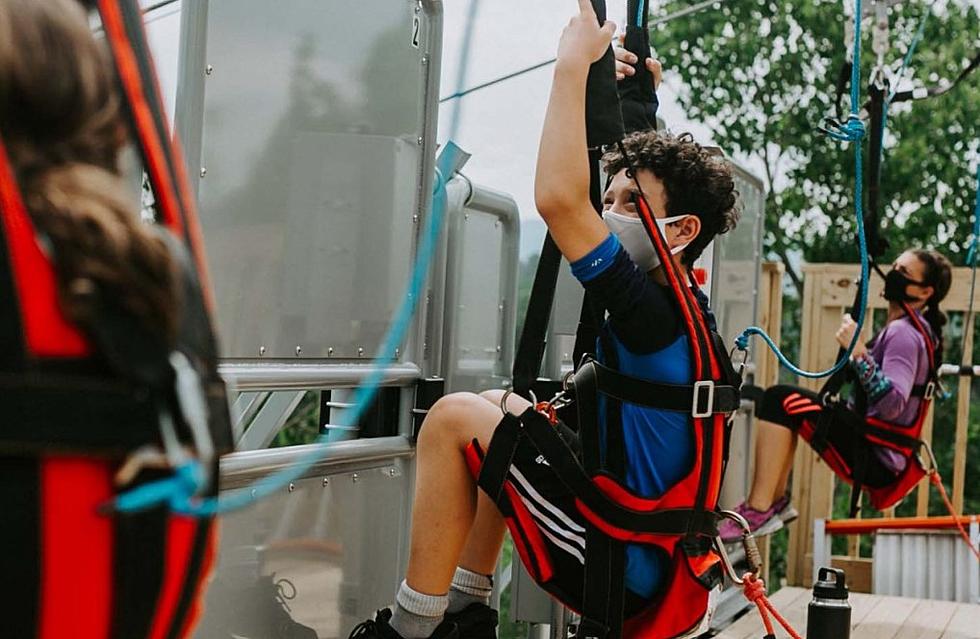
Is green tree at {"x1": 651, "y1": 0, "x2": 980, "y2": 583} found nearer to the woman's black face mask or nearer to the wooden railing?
the wooden railing

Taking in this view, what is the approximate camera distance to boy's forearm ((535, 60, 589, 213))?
7.40ft

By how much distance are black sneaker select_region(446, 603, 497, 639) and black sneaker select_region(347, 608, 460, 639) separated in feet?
0.12

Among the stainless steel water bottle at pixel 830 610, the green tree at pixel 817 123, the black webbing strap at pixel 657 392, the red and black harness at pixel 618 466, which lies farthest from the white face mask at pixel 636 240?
the green tree at pixel 817 123

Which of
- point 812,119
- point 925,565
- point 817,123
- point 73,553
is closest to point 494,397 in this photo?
point 73,553

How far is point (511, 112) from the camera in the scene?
3.76 meters

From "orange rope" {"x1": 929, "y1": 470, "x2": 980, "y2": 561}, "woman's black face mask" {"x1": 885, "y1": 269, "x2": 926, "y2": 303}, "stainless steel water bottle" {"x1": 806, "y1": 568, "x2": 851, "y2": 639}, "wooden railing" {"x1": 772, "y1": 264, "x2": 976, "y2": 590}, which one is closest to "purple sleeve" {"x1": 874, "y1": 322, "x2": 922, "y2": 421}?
"woman's black face mask" {"x1": 885, "y1": 269, "x2": 926, "y2": 303}

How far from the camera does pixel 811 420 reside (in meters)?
5.58

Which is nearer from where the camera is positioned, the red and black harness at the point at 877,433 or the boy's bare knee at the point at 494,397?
the boy's bare knee at the point at 494,397

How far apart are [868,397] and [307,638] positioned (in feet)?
11.2

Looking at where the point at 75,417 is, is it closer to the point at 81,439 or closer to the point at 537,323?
the point at 81,439

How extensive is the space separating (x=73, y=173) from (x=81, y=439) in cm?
21

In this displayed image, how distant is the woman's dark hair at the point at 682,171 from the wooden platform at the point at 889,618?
192 centimetres

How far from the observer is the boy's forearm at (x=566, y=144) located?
226 centimetres

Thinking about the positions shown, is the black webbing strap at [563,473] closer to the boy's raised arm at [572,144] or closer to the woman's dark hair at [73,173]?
the boy's raised arm at [572,144]
